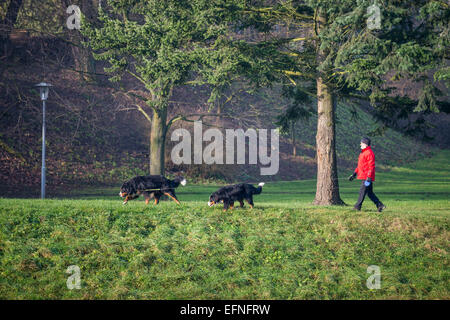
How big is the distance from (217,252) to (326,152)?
301 inches

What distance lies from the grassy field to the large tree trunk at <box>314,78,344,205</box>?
309cm

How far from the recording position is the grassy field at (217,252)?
11023 millimetres

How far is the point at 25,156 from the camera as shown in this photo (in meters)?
29.3

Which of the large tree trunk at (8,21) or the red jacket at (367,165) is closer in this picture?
the red jacket at (367,165)

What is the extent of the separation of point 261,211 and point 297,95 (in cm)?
779

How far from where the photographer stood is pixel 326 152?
60.3 feet

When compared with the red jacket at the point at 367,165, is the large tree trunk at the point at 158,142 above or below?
above

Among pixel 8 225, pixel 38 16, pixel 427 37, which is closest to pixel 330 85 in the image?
pixel 427 37

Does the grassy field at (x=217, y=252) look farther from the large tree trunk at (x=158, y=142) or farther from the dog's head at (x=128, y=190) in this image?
the large tree trunk at (x=158, y=142)

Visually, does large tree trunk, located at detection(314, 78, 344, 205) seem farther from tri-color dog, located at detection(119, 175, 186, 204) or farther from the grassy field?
tri-color dog, located at detection(119, 175, 186, 204)

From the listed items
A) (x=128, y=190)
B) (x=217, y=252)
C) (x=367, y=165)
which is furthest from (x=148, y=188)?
(x=367, y=165)

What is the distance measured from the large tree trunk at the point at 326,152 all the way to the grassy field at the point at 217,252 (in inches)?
122

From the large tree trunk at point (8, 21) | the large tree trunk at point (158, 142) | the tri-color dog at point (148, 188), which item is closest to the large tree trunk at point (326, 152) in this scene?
the tri-color dog at point (148, 188)

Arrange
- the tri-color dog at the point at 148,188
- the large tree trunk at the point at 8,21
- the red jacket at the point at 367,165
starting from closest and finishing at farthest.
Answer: the red jacket at the point at 367,165 < the tri-color dog at the point at 148,188 < the large tree trunk at the point at 8,21
